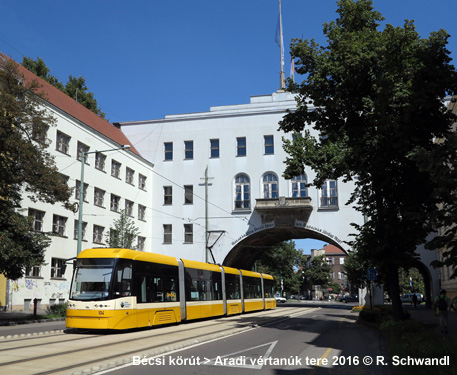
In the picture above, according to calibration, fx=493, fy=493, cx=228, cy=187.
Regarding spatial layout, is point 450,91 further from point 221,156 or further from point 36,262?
point 221,156

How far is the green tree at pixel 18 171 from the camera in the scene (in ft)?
69.3

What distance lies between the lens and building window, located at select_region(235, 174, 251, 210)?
48.6 m

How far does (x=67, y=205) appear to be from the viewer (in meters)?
24.3

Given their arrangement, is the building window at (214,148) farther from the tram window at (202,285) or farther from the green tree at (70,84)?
the tram window at (202,285)

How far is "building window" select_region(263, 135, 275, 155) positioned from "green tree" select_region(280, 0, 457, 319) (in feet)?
85.2

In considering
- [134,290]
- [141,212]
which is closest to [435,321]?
[134,290]

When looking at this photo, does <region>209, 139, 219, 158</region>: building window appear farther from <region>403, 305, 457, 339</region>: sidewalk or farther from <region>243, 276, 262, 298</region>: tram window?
<region>403, 305, 457, 339</region>: sidewalk

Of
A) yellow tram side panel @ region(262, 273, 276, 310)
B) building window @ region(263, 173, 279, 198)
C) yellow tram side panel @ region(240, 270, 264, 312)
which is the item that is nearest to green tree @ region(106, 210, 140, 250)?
yellow tram side panel @ region(240, 270, 264, 312)

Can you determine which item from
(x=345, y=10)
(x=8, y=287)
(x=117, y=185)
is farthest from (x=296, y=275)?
(x=345, y=10)

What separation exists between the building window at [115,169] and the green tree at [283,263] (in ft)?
Result: 98.3

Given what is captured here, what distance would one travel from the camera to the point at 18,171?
2234cm

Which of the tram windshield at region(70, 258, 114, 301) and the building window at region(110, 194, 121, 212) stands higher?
the building window at region(110, 194, 121, 212)

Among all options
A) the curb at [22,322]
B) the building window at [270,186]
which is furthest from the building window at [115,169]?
the curb at [22,322]

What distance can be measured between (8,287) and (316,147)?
20951 mm
